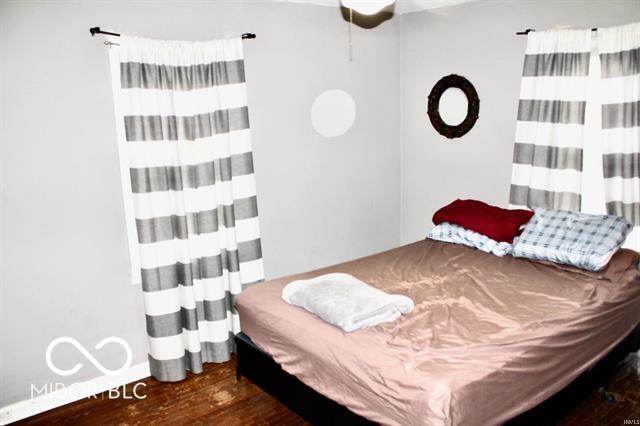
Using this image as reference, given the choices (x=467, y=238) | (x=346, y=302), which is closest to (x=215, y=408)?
(x=346, y=302)

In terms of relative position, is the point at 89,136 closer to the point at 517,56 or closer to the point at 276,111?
the point at 276,111

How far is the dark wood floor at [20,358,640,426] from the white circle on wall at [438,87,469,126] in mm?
2190

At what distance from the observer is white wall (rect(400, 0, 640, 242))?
3578 millimetres

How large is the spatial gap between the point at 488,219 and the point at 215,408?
2188mm

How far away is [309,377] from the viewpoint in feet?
7.88

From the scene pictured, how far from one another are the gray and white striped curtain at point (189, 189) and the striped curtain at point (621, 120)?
236 centimetres

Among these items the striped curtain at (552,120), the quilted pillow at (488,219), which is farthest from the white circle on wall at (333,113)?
the striped curtain at (552,120)

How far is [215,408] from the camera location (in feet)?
9.73

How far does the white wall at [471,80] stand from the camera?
3.58m

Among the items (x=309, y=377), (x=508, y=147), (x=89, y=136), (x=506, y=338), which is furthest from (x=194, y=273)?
(x=508, y=147)

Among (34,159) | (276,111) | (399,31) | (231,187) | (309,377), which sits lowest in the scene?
(309,377)

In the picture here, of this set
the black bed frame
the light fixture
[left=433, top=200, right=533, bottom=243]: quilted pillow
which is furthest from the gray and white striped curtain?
[left=433, top=200, right=533, bottom=243]: quilted pillow

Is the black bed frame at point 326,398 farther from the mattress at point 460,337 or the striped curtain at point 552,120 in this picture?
the striped curtain at point 552,120

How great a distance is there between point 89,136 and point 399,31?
283 cm
